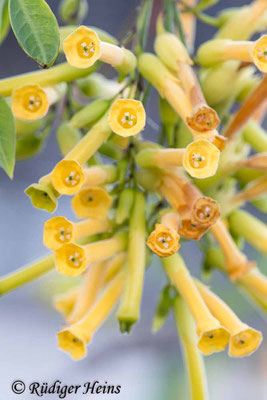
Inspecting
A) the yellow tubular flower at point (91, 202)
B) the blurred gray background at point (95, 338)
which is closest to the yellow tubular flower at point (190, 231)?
the yellow tubular flower at point (91, 202)

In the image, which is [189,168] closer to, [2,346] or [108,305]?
[108,305]

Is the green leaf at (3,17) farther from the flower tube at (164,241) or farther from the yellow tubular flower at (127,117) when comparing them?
the flower tube at (164,241)

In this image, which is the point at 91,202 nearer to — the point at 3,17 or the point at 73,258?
the point at 73,258

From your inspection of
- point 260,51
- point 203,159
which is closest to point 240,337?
point 203,159

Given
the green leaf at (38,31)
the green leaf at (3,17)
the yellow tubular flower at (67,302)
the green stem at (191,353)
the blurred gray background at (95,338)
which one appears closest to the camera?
the green leaf at (38,31)

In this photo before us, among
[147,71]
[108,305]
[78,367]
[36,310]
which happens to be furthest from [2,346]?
[147,71]
